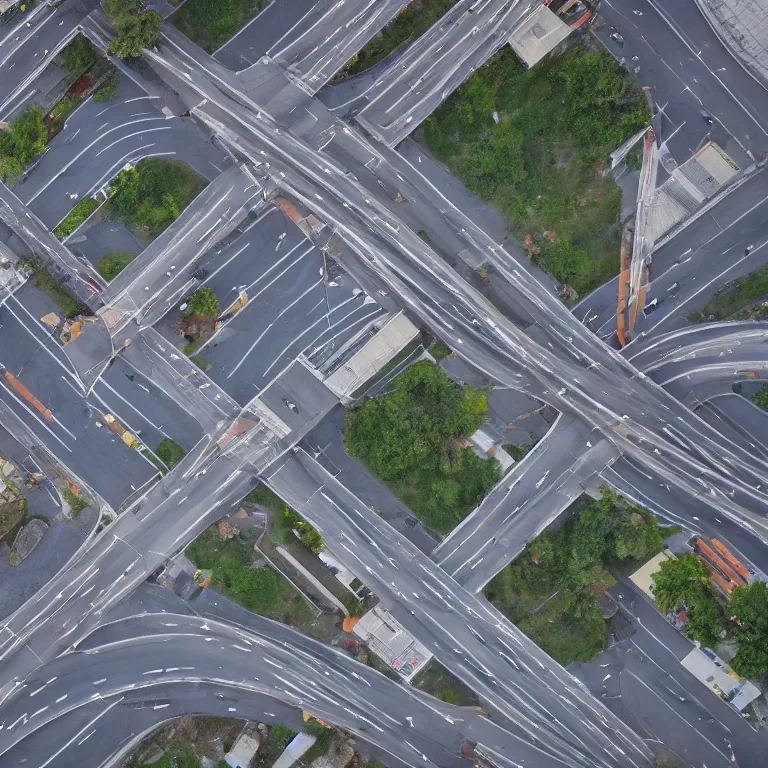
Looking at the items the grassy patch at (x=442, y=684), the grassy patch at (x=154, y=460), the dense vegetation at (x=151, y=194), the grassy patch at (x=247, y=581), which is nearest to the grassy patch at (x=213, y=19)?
the dense vegetation at (x=151, y=194)

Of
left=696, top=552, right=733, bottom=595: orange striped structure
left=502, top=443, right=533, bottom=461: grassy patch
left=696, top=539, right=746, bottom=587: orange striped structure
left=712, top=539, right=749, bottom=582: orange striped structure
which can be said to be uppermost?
left=712, top=539, right=749, bottom=582: orange striped structure

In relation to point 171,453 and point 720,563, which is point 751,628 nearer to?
point 720,563

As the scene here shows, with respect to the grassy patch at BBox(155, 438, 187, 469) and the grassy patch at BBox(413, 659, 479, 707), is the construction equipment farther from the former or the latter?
the grassy patch at BBox(413, 659, 479, 707)

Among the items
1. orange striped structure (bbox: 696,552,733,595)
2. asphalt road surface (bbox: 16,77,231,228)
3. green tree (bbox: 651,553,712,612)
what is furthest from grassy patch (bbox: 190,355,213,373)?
orange striped structure (bbox: 696,552,733,595)

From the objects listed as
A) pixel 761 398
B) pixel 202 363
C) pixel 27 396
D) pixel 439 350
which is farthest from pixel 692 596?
pixel 27 396

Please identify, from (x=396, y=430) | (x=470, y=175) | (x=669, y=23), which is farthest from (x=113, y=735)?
(x=669, y=23)

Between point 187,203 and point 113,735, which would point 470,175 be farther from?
point 113,735
